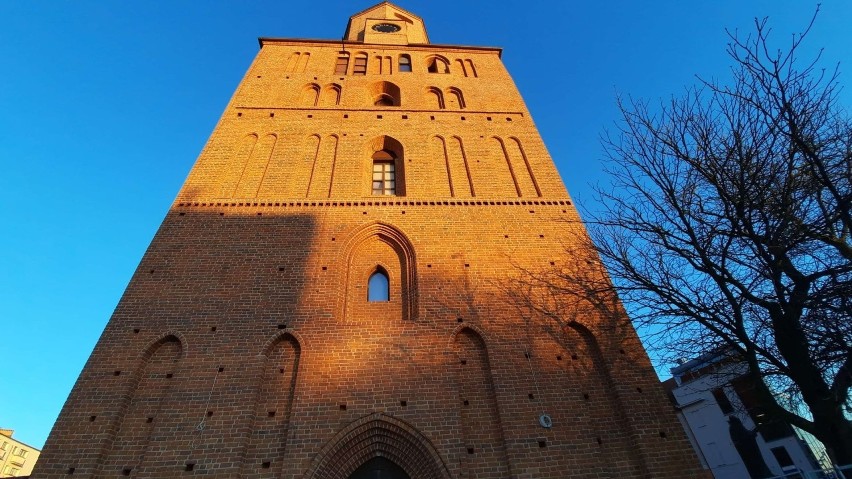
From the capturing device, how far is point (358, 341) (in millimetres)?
7156

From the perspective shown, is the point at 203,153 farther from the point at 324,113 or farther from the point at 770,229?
the point at 770,229

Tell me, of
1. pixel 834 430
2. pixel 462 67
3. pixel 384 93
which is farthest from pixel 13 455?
pixel 834 430

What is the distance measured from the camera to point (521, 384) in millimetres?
6777

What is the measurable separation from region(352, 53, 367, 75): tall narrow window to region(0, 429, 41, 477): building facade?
149 feet

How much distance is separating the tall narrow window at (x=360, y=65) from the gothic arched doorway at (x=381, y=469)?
12.1 metres

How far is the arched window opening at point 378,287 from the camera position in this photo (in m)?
8.13

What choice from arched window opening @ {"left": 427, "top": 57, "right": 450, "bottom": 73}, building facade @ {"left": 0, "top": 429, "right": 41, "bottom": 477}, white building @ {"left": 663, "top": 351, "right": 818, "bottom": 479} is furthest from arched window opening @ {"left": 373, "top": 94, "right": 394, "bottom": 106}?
building facade @ {"left": 0, "top": 429, "right": 41, "bottom": 477}

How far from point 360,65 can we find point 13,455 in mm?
50317

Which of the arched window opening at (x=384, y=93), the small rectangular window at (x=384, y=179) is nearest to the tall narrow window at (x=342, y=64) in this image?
the arched window opening at (x=384, y=93)

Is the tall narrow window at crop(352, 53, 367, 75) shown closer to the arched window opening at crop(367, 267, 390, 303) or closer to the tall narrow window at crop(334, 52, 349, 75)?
the tall narrow window at crop(334, 52, 349, 75)

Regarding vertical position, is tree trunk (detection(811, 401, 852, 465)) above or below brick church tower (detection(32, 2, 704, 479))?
below

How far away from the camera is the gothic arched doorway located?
627 centimetres

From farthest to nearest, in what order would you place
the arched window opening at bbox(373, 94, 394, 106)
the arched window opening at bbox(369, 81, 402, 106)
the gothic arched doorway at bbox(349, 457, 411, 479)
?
the arched window opening at bbox(373, 94, 394, 106) → the arched window opening at bbox(369, 81, 402, 106) → the gothic arched doorway at bbox(349, 457, 411, 479)

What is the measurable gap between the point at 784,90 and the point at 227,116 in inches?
461
